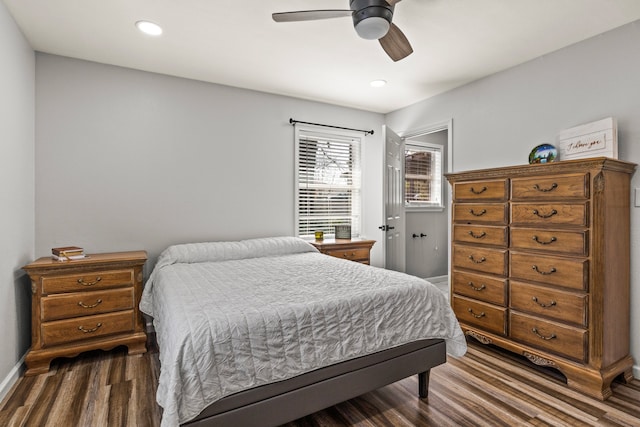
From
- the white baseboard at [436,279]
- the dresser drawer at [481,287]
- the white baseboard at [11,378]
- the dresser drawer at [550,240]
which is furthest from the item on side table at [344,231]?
the white baseboard at [11,378]

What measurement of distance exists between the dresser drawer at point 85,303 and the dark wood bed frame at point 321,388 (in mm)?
1755

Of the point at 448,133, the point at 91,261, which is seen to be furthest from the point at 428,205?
the point at 91,261

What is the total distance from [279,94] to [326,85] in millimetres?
612

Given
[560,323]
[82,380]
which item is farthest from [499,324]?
[82,380]

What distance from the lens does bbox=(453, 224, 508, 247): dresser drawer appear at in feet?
8.81

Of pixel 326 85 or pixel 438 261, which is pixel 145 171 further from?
pixel 438 261

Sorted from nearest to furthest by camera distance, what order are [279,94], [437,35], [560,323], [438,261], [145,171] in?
[560,323], [437,35], [145,171], [279,94], [438,261]

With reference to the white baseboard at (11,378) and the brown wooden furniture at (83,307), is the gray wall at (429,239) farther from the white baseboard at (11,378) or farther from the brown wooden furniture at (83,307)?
the white baseboard at (11,378)

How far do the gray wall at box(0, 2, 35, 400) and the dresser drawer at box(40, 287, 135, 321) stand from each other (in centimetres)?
22

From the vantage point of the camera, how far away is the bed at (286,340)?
140 cm

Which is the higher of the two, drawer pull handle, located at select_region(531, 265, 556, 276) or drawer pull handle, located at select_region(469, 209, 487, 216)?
drawer pull handle, located at select_region(469, 209, 487, 216)

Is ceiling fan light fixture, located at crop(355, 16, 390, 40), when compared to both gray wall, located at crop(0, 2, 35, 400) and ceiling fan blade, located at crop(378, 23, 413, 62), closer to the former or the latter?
ceiling fan blade, located at crop(378, 23, 413, 62)

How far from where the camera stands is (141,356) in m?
2.73

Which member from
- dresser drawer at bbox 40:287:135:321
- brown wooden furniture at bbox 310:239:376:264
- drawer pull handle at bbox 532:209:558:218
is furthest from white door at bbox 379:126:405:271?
dresser drawer at bbox 40:287:135:321
